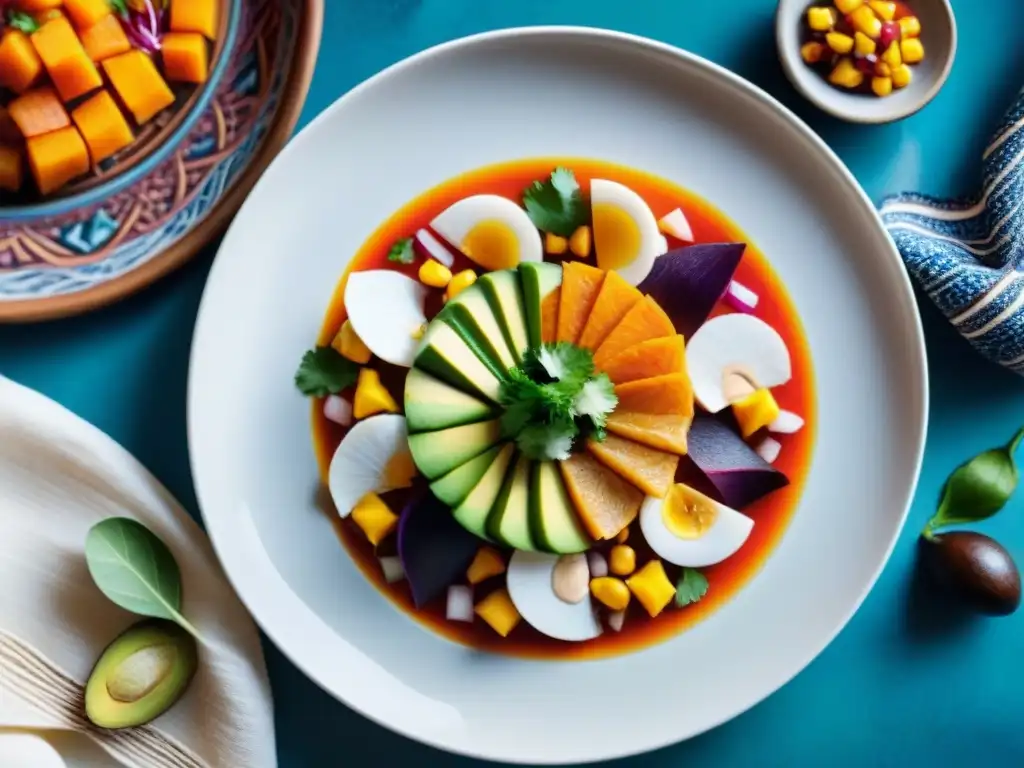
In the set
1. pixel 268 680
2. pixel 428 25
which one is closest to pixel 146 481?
pixel 268 680

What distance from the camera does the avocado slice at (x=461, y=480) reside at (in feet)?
5.44

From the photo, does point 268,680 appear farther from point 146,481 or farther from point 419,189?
point 419,189

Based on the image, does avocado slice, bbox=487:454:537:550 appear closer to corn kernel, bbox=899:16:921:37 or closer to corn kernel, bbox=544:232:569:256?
corn kernel, bbox=544:232:569:256

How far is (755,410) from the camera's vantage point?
180 centimetres

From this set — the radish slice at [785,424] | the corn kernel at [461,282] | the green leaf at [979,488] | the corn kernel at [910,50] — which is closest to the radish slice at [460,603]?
the corn kernel at [461,282]

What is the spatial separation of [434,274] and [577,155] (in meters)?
0.39

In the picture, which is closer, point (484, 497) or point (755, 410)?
point (484, 497)

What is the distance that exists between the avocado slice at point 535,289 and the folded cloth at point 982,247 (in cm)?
76

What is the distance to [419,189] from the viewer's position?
1.87 meters

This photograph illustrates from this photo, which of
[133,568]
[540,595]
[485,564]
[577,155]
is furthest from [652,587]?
[133,568]

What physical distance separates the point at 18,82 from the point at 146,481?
832mm

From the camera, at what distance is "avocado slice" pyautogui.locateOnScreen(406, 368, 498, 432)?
1.66m

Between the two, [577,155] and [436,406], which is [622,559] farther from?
[577,155]

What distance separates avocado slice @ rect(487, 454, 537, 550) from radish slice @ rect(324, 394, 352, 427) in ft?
1.21
